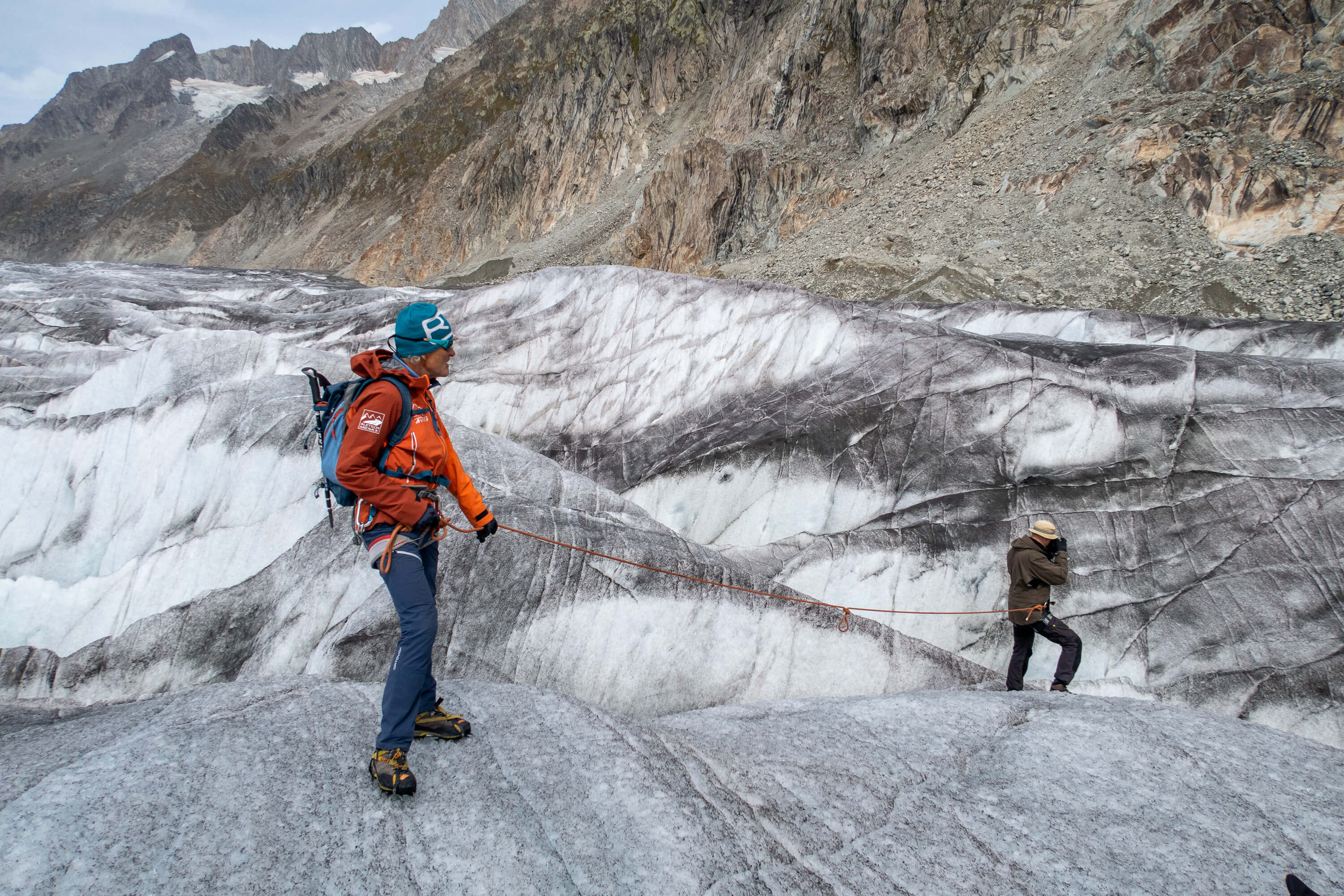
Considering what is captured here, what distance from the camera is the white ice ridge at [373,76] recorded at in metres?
184

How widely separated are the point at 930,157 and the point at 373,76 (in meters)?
204

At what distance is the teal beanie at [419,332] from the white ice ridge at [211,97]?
22436cm

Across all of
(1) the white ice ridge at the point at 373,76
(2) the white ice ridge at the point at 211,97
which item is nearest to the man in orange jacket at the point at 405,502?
(1) the white ice ridge at the point at 373,76

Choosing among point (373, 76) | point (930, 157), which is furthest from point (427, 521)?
point (373, 76)

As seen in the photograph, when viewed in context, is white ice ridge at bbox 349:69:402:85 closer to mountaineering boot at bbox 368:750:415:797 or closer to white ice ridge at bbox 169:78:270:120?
white ice ridge at bbox 169:78:270:120

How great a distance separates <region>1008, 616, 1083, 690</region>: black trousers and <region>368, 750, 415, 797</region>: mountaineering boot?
535 centimetres

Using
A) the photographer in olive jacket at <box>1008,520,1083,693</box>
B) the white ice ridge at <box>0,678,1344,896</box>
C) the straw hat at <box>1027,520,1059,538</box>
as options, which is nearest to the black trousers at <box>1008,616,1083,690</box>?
the photographer in olive jacket at <box>1008,520,1083,693</box>

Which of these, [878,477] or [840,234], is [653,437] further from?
[840,234]

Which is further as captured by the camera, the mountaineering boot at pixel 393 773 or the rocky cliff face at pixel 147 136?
the rocky cliff face at pixel 147 136

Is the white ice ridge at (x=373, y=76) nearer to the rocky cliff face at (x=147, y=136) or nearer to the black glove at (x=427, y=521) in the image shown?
the rocky cliff face at (x=147, y=136)

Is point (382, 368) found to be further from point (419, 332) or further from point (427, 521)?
point (427, 521)

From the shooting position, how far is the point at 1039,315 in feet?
51.5

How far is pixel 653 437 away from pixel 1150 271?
19182mm

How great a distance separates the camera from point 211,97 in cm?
19175
